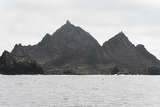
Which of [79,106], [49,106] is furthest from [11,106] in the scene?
[79,106]

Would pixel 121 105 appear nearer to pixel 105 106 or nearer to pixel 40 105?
pixel 105 106

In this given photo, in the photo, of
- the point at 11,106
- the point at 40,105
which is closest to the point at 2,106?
the point at 11,106

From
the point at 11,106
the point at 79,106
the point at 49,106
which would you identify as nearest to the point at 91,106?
the point at 79,106

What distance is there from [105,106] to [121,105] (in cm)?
347

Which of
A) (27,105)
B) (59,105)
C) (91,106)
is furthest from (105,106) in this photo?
(27,105)

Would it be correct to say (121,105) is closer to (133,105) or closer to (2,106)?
(133,105)

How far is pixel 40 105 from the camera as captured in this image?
7494 centimetres

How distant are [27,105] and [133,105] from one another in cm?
1882

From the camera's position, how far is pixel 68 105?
76.0 meters

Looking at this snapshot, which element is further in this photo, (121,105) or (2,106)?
(121,105)

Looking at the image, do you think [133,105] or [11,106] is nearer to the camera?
[11,106]

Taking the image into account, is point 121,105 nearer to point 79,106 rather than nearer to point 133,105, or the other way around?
point 133,105

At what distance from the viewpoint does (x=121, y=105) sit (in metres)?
77.6

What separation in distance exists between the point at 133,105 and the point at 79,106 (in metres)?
10.1
